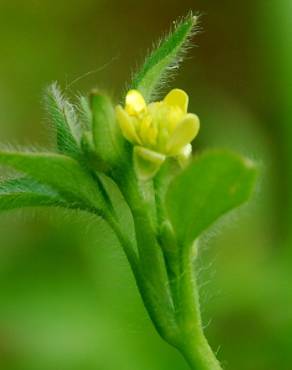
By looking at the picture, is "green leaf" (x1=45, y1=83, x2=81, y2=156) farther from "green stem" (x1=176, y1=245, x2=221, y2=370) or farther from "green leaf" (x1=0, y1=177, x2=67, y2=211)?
"green stem" (x1=176, y1=245, x2=221, y2=370)

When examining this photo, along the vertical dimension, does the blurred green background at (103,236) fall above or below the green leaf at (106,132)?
below

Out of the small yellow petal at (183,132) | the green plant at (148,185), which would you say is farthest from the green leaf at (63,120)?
the small yellow petal at (183,132)

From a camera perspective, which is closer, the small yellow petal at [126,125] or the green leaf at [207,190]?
the green leaf at [207,190]

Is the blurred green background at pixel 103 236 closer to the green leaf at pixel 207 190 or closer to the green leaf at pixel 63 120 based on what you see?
the green leaf at pixel 63 120

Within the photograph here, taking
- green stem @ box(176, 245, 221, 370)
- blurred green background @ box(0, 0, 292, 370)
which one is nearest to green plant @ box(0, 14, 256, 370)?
green stem @ box(176, 245, 221, 370)

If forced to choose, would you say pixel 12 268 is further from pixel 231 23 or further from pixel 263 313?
pixel 231 23

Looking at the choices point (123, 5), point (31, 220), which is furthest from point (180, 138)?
point (123, 5)
